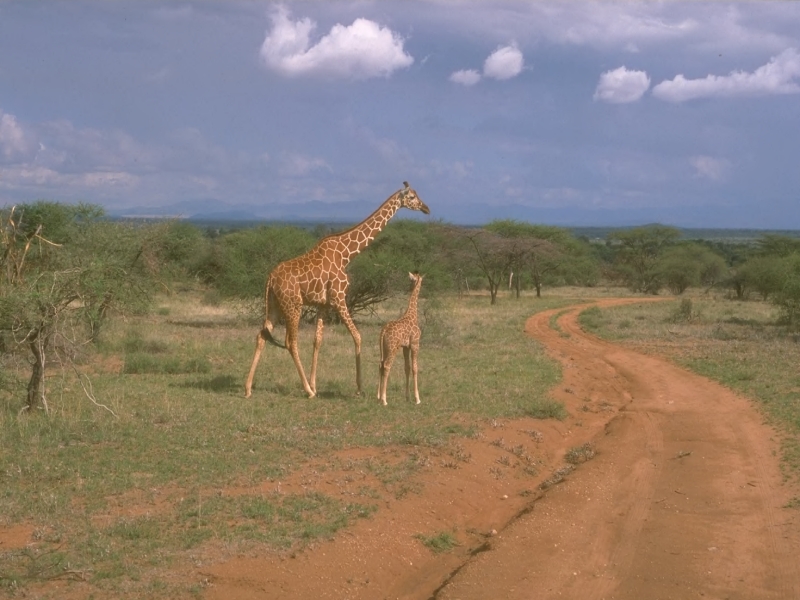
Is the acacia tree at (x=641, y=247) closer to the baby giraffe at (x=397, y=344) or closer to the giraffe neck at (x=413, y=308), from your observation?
the giraffe neck at (x=413, y=308)

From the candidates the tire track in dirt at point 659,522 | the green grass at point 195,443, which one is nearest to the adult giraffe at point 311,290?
the green grass at point 195,443

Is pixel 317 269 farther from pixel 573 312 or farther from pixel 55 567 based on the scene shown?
pixel 573 312

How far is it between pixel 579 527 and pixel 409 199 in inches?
298

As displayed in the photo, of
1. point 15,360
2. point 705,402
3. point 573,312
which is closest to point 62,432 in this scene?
point 15,360

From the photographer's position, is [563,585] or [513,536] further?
[513,536]

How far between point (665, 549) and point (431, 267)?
22310 mm

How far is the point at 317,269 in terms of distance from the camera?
12.9 m

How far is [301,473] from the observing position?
8.53 meters

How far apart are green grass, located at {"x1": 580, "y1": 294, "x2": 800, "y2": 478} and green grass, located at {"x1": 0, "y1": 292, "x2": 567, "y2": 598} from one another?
11.0ft

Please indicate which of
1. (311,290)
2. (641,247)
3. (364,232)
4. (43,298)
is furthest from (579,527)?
(641,247)

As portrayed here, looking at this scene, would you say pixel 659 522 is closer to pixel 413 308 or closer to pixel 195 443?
pixel 195 443

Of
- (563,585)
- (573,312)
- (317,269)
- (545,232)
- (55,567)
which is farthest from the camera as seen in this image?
(545,232)

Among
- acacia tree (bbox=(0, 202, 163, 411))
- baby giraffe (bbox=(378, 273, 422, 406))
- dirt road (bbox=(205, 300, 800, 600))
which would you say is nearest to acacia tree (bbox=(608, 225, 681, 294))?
baby giraffe (bbox=(378, 273, 422, 406))

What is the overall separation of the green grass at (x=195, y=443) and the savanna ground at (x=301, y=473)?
0.09 feet
